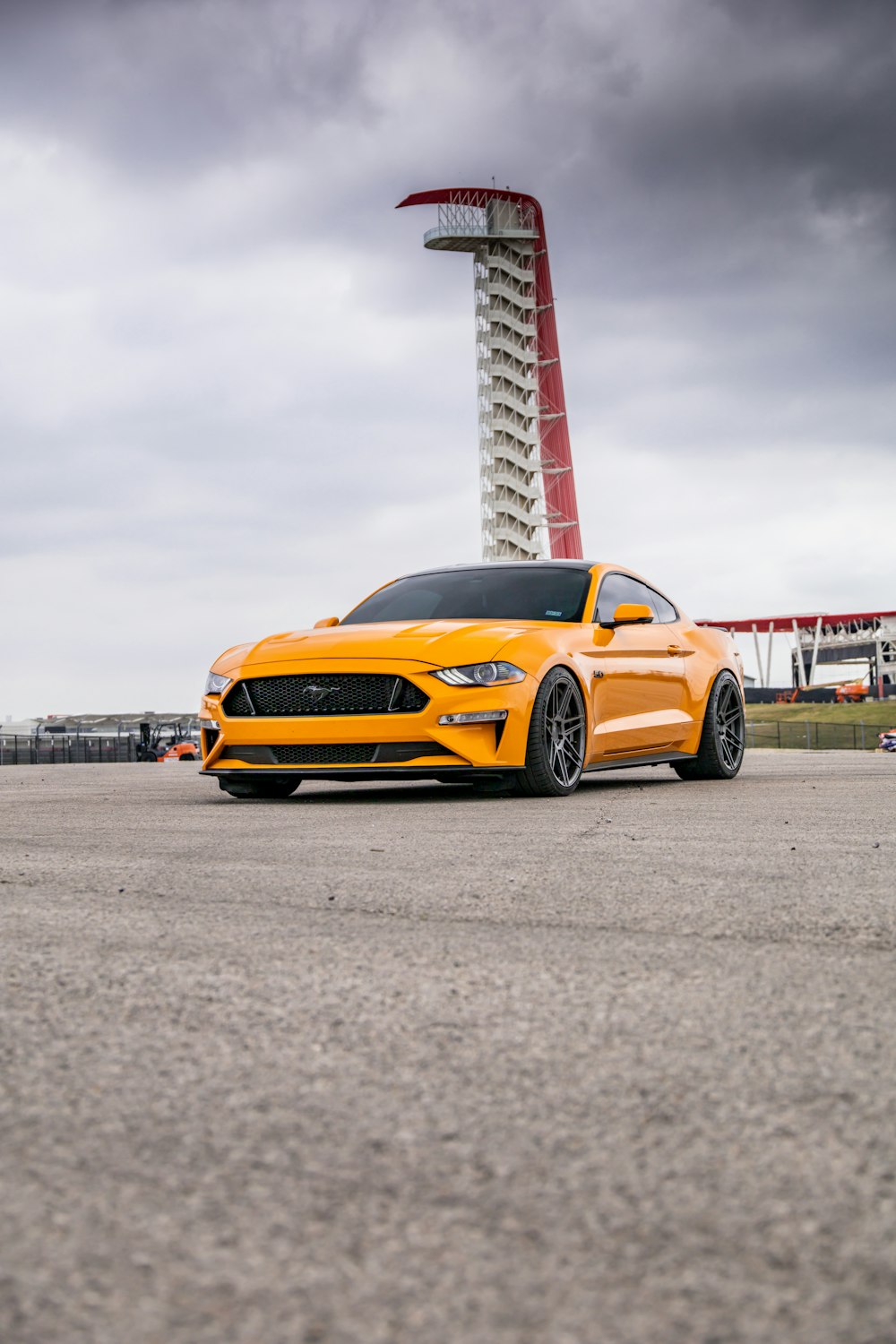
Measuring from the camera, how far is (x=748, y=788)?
8.38 m

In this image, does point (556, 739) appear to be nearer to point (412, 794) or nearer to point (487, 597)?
point (412, 794)

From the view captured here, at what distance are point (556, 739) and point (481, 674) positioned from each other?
0.66 meters

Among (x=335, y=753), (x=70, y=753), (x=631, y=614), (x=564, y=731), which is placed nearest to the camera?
(x=335, y=753)

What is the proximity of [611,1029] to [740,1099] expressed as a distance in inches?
14.6

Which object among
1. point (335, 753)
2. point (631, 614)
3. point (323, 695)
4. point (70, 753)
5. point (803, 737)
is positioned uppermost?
point (631, 614)

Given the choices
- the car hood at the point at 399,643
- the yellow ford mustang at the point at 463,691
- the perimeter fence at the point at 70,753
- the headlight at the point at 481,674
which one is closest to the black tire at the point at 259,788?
the yellow ford mustang at the point at 463,691

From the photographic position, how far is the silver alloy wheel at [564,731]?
7418 millimetres

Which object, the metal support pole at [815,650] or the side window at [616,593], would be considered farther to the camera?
the metal support pole at [815,650]

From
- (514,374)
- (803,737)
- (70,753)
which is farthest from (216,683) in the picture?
(514,374)

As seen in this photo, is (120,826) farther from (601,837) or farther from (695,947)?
(695,947)

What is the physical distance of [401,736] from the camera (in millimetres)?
7059

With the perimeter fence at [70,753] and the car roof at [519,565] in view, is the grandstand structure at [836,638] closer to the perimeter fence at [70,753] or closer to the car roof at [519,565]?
the perimeter fence at [70,753]

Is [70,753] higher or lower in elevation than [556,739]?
lower

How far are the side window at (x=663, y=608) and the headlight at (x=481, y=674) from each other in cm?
238
